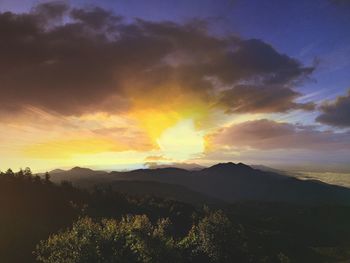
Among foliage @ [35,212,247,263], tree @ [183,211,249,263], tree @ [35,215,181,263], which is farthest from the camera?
tree @ [183,211,249,263]

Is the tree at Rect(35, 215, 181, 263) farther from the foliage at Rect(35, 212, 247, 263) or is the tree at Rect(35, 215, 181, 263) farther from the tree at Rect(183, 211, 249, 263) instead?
the tree at Rect(183, 211, 249, 263)

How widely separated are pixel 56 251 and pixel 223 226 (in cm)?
6104

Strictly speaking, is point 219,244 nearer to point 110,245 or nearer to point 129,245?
point 129,245

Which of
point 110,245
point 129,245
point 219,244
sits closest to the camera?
point 110,245

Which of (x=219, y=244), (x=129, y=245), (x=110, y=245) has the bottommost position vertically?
(x=219, y=244)

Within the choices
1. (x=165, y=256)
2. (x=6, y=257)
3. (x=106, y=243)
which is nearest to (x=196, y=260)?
(x=165, y=256)

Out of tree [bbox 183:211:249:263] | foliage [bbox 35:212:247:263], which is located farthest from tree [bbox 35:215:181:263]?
tree [bbox 183:211:249:263]

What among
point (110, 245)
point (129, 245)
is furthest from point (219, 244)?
point (110, 245)

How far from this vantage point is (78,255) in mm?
72438

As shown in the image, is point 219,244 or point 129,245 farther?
point 219,244

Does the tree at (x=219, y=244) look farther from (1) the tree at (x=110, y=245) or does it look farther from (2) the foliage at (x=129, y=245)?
(1) the tree at (x=110, y=245)

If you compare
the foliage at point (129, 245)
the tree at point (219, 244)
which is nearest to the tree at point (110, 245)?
the foliage at point (129, 245)

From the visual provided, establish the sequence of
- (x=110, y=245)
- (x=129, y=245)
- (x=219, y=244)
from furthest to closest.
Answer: (x=219, y=244) → (x=129, y=245) → (x=110, y=245)

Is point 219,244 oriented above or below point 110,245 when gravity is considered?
below
